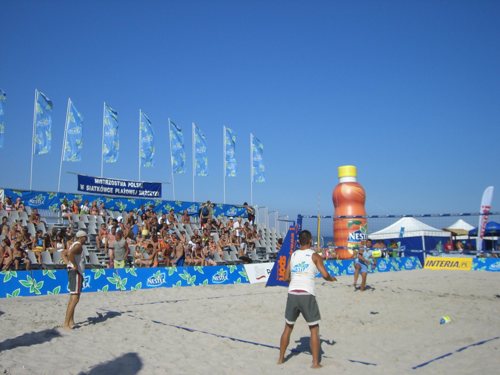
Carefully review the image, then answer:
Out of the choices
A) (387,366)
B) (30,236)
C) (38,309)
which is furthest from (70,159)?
(387,366)

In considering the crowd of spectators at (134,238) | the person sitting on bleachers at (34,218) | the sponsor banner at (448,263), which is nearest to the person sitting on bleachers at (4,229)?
the crowd of spectators at (134,238)

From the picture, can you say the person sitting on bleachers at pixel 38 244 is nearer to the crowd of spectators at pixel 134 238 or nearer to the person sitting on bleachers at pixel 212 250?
the crowd of spectators at pixel 134 238

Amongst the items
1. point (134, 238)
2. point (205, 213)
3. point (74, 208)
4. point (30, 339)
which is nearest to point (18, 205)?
point (74, 208)

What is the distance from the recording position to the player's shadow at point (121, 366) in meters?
5.07

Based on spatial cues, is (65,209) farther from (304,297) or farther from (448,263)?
(448,263)

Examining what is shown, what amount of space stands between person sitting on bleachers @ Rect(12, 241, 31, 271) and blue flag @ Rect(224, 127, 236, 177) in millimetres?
11951

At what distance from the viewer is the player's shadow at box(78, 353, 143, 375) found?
16.6 ft

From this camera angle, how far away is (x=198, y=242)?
53.5 ft

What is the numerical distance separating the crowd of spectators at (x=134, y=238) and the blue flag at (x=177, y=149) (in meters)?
2.60

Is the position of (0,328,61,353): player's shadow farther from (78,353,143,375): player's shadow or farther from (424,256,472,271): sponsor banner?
(424,256,472,271): sponsor banner

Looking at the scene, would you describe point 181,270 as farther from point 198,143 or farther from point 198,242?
point 198,143

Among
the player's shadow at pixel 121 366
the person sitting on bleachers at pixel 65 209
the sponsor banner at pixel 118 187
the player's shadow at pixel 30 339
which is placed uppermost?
the sponsor banner at pixel 118 187

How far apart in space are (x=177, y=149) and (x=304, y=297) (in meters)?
17.1

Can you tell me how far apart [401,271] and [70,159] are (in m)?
13.6
